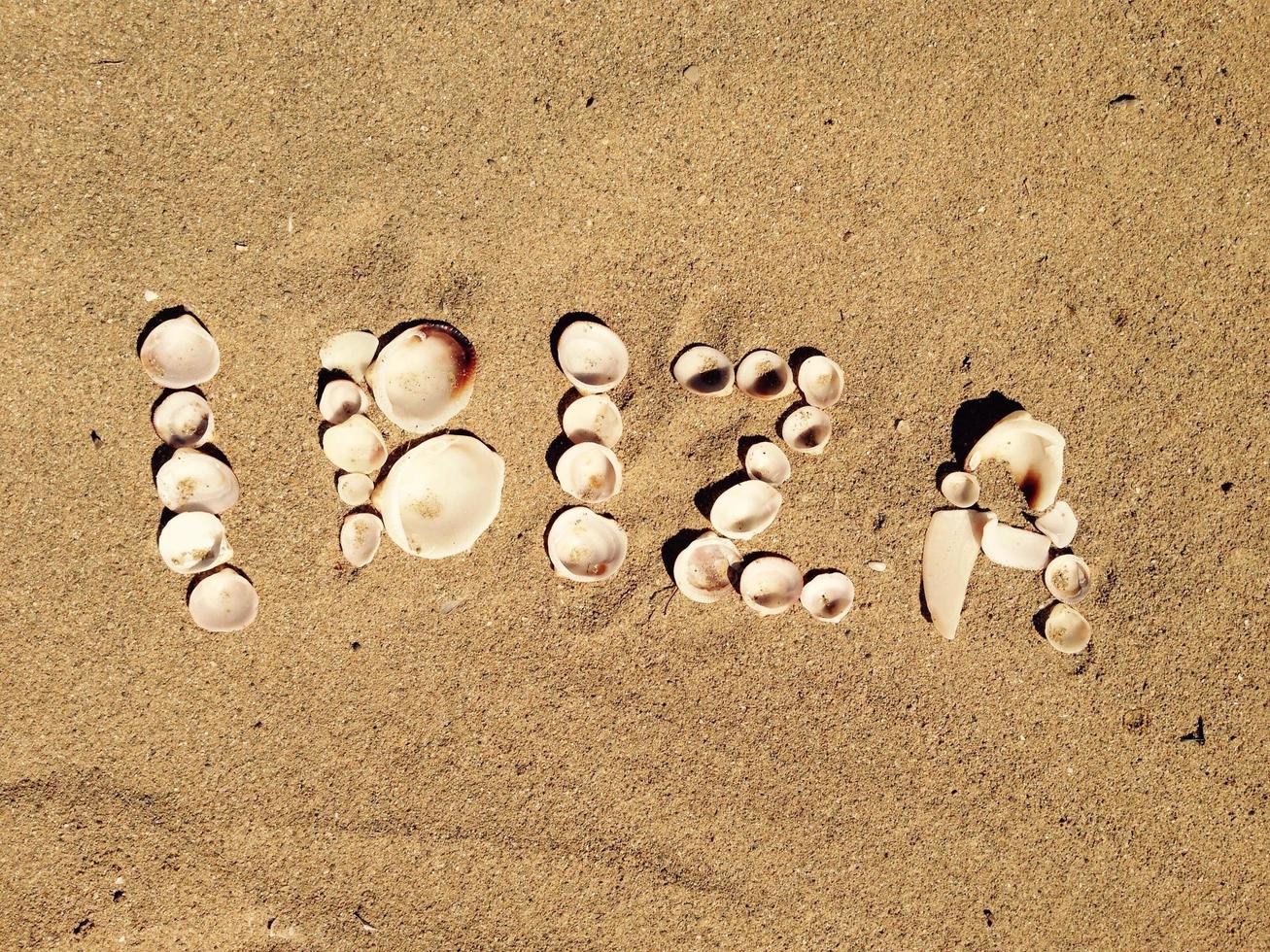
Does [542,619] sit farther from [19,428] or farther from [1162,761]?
[1162,761]

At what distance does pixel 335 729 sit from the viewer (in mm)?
2301

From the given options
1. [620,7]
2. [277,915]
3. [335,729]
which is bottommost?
Answer: [277,915]

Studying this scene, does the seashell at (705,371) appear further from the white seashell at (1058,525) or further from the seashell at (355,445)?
the white seashell at (1058,525)

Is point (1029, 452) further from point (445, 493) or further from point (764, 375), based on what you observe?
point (445, 493)

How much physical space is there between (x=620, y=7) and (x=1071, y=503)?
86.6 inches

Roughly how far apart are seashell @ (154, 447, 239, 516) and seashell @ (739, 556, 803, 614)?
5.39ft

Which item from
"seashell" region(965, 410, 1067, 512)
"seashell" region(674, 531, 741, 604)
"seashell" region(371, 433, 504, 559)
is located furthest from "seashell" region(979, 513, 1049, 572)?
"seashell" region(371, 433, 504, 559)

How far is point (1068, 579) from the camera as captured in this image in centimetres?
241

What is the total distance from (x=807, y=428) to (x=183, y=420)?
1.95 metres

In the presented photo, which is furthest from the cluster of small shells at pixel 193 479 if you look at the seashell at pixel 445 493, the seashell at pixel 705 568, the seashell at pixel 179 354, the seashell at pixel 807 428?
the seashell at pixel 807 428

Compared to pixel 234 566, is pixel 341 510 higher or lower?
higher

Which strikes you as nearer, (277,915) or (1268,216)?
(277,915)

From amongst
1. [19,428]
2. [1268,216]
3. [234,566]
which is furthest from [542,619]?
[1268,216]

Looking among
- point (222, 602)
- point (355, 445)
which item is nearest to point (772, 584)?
point (355, 445)
